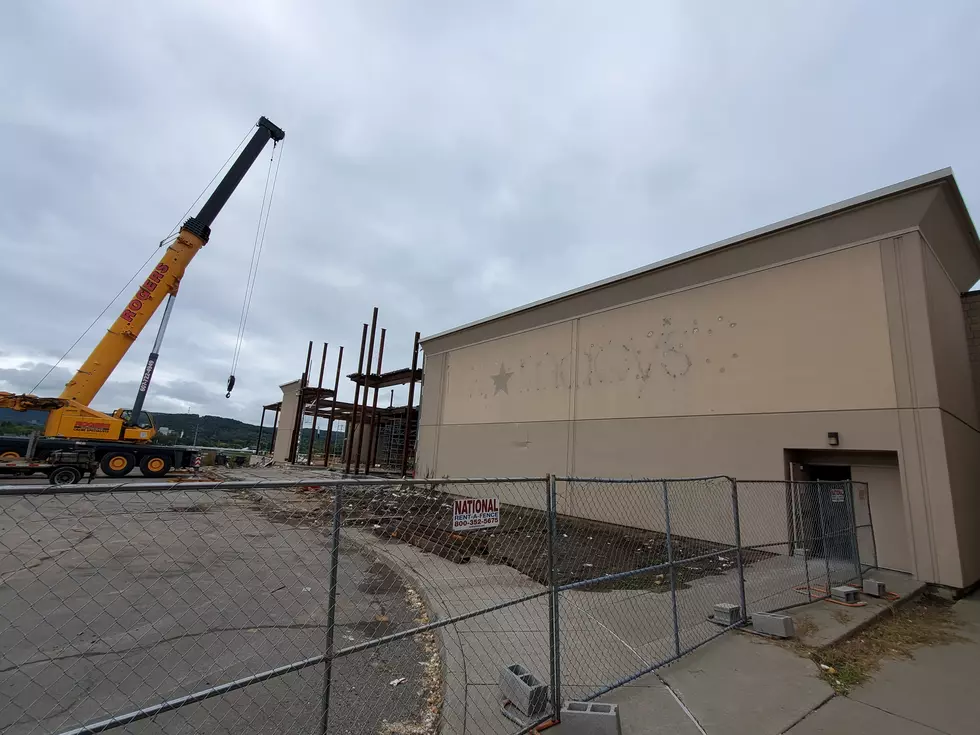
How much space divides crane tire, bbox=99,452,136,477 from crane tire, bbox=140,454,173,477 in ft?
1.30

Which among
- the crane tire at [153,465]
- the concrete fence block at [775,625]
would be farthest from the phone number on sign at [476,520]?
the crane tire at [153,465]

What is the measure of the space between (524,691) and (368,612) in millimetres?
3226

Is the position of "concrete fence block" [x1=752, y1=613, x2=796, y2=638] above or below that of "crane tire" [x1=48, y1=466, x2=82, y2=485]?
below

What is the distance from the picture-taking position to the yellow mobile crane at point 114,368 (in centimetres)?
1586

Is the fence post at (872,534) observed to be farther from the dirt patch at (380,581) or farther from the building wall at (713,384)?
the dirt patch at (380,581)

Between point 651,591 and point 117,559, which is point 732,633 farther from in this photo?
point 117,559

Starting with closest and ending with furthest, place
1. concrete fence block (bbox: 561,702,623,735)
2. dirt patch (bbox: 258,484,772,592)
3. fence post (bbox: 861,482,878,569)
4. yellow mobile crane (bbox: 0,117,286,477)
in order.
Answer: concrete fence block (bbox: 561,702,623,735) → dirt patch (bbox: 258,484,772,592) → fence post (bbox: 861,482,878,569) → yellow mobile crane (bbox: 0,117,286,477)

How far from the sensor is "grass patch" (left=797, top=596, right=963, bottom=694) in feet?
13.8

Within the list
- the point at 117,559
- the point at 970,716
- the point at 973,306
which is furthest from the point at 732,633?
the point at 973,306

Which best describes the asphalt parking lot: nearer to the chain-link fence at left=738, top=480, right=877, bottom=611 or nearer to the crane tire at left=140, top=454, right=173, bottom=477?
the chain-link fence at left=738, top=480, right=877, bottom=611

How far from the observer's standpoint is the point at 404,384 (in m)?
27.7

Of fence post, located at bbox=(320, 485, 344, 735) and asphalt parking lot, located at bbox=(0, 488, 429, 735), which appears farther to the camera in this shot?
asphalt parking lot, located at bbox=(0, 488, 429, 735)

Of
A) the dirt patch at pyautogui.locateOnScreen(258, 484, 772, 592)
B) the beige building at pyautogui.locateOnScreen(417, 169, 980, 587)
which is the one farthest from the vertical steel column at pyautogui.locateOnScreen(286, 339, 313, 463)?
the beige building at pyautogui.locateOnScreen(417, 169, 980, 587)

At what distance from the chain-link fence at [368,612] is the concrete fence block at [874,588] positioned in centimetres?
49
